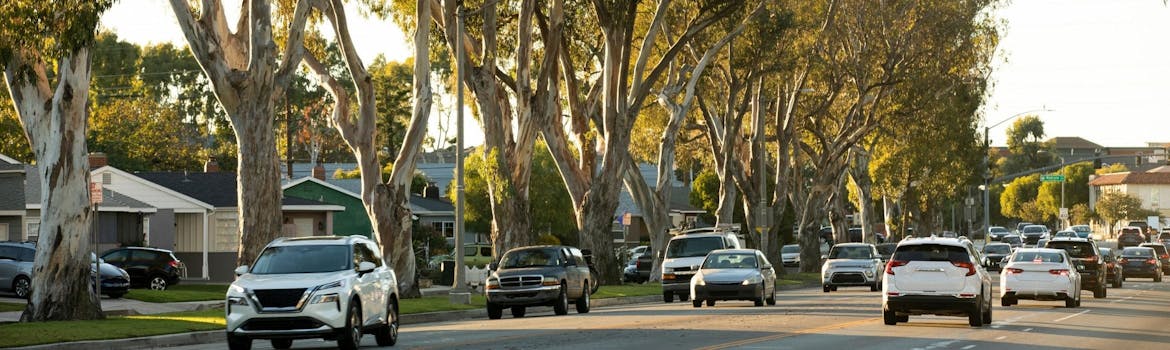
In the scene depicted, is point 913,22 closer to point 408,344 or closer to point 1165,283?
point 1165,283

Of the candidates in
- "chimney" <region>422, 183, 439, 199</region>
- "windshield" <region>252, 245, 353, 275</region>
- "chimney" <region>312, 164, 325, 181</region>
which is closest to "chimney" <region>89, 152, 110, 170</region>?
"chimney" <region>312, 164, 325, 181</region>

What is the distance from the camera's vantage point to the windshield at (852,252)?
50.9m

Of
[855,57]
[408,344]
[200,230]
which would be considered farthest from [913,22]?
[408,344]

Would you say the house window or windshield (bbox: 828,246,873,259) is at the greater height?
the house window

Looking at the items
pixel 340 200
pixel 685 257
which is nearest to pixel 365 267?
pixel 685 257

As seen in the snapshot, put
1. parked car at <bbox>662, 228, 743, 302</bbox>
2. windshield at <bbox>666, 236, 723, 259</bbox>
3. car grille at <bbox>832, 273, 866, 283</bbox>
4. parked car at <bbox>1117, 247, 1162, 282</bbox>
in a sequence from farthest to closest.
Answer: parked car at <bbox>1117, 247, 1162, 282</bbox> → car grille at <bbox>832, 273, 866, 283</bbox> → windshield at <bbox>666, 236, 723, 259</bbox> → parked car at <bbox>662, 228, 743, 302</bbox>

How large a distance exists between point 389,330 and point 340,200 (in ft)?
156

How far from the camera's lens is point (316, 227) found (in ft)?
202

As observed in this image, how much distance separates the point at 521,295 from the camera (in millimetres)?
34062

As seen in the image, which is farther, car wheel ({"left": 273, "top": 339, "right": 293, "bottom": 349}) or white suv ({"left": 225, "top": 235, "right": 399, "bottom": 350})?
car wheel ({"left": 273, "top": 339, "right": 293, "bottom": 349})

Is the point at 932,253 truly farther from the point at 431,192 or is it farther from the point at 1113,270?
the point at 431,192

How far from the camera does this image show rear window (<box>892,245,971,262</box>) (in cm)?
2831

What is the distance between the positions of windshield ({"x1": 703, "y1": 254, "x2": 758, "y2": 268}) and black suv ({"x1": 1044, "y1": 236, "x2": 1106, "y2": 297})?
10.1m

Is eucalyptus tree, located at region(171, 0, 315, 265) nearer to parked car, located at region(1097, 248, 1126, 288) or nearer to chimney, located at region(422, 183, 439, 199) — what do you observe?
parked car, located at region(1097, 248, 1126, 288)
